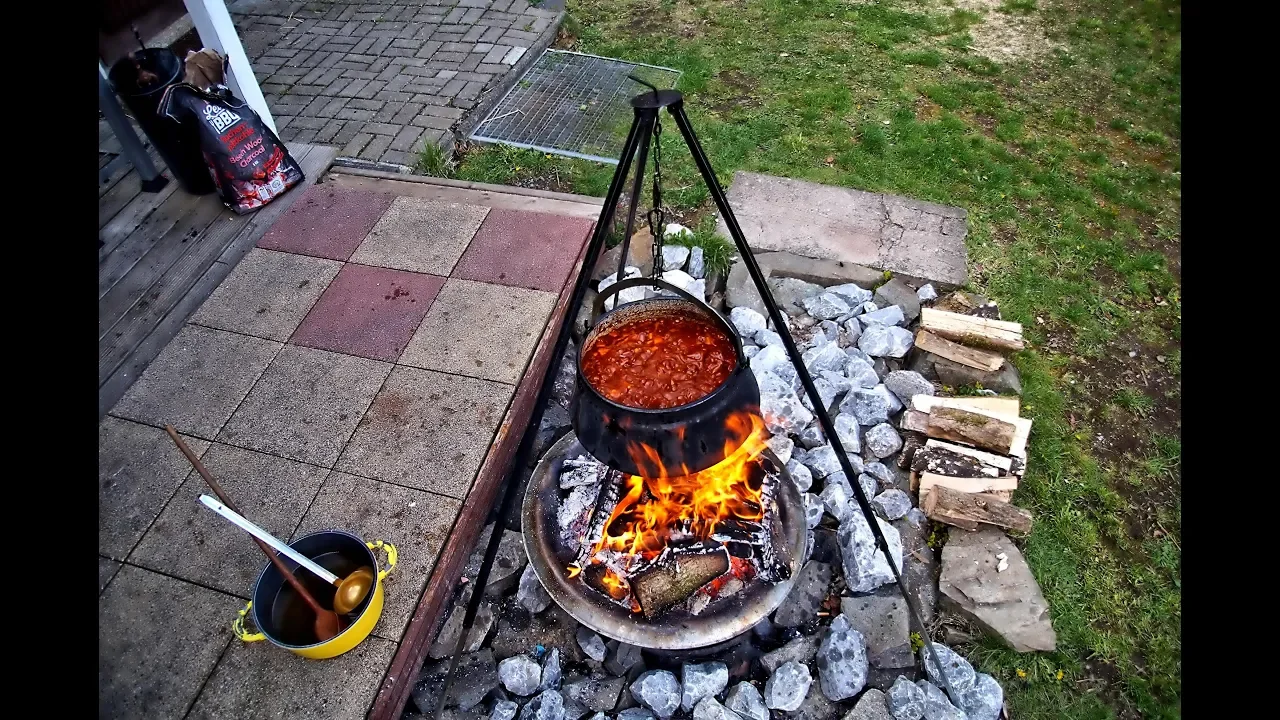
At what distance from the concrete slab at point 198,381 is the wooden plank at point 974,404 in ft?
13.0

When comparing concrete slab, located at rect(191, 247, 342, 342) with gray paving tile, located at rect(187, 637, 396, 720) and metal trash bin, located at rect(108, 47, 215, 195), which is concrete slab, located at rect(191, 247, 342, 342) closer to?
metal trash bin, located at rect(108, 47, 215, 195)

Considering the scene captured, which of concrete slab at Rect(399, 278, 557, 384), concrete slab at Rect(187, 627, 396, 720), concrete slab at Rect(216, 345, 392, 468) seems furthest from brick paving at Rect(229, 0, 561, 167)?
concrete slab at Rect(187, 627, 396, 720)

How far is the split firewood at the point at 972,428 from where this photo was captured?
3867 millimetres

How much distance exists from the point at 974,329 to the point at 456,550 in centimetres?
347

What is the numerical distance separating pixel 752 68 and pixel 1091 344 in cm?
432

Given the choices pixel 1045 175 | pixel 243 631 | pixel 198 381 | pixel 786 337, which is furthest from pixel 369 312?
pixel 1045 175

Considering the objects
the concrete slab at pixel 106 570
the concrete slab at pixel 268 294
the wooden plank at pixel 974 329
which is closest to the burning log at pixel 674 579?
the wooden plank at pixel 974 329

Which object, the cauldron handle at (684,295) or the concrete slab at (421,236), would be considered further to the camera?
the concrete slab at (421,236)

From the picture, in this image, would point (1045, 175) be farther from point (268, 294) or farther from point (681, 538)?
point (268, 294)

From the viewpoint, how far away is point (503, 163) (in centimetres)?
604

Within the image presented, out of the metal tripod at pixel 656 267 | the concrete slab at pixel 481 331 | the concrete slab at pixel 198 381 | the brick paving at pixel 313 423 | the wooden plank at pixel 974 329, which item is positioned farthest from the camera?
Answer: the wooden plank at pixel 974 329

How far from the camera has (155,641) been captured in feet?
10.2

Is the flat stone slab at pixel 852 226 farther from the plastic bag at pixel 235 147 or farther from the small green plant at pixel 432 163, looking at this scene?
the plastic bag at pixel 235 147

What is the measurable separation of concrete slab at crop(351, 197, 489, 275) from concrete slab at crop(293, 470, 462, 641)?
67.9 inches
